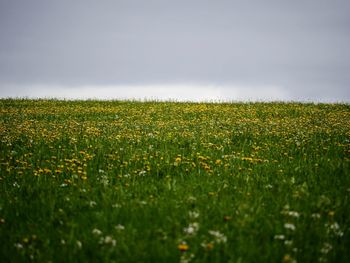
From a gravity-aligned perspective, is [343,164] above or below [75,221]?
above

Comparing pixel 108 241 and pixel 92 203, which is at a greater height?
pixel 92 203

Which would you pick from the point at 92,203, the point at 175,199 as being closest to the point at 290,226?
the point at 175,199

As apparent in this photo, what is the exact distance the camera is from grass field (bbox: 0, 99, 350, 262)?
3508 mm

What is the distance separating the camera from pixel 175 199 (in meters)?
4.84

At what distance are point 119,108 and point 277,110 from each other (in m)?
8.97

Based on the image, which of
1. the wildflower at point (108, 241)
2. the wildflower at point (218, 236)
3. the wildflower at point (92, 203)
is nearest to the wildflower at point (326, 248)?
the wildflower at point (218, 236)

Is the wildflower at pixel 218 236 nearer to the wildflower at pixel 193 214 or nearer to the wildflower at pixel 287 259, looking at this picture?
the wildflower at pixel 193 214

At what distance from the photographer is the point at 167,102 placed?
21625mm

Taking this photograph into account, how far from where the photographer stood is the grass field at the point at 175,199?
3.51m

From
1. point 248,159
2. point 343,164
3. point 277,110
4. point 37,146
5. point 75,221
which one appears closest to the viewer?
point 75,221

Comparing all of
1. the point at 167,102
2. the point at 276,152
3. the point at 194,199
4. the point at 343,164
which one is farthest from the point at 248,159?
the point at 167,102

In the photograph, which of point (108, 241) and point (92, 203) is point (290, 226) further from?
point (92, 203)

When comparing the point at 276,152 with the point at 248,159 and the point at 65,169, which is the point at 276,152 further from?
the point at 65,169

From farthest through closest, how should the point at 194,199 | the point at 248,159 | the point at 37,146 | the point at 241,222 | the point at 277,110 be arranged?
the point at 277,110
the point at 37,146
the point at 248,159
the point at 194,199
the point at 241,222
